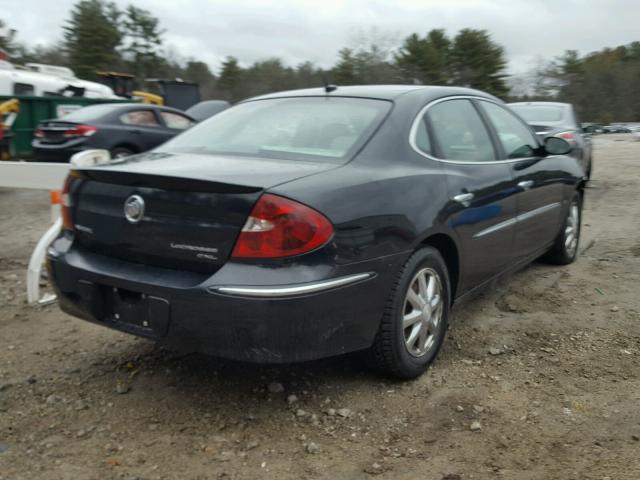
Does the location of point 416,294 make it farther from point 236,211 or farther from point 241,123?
point 241,123

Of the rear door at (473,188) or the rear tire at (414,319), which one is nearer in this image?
the rear tire at (414,319)

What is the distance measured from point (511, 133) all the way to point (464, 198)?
1.27 m

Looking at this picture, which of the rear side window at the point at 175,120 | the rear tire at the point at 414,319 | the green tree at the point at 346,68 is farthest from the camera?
the green tree at the point at 346,68

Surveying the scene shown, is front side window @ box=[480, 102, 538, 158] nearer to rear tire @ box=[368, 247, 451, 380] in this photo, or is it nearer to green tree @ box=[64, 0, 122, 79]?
rear tire @ box=[368, 247, 451, 380]

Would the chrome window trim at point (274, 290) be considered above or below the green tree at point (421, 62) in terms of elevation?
below

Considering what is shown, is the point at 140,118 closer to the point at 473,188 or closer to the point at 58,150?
the point at 58,150

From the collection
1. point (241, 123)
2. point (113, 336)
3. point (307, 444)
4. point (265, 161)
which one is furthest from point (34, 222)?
point (307, 444)

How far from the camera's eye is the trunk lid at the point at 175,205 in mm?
2711

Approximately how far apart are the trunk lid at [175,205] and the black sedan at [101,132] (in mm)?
7386

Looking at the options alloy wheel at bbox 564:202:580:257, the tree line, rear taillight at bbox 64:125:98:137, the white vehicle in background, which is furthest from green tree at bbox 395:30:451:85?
alloy wheel at bbox 564:202:580:257

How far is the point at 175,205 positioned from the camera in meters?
2.79

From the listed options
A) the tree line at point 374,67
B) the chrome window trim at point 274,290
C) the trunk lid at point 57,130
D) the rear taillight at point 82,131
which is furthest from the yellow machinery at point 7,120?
the tree line at point 374,67

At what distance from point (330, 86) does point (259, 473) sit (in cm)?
238

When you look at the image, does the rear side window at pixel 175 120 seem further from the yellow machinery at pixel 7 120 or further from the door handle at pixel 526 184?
the door handle at pixel 526 184
